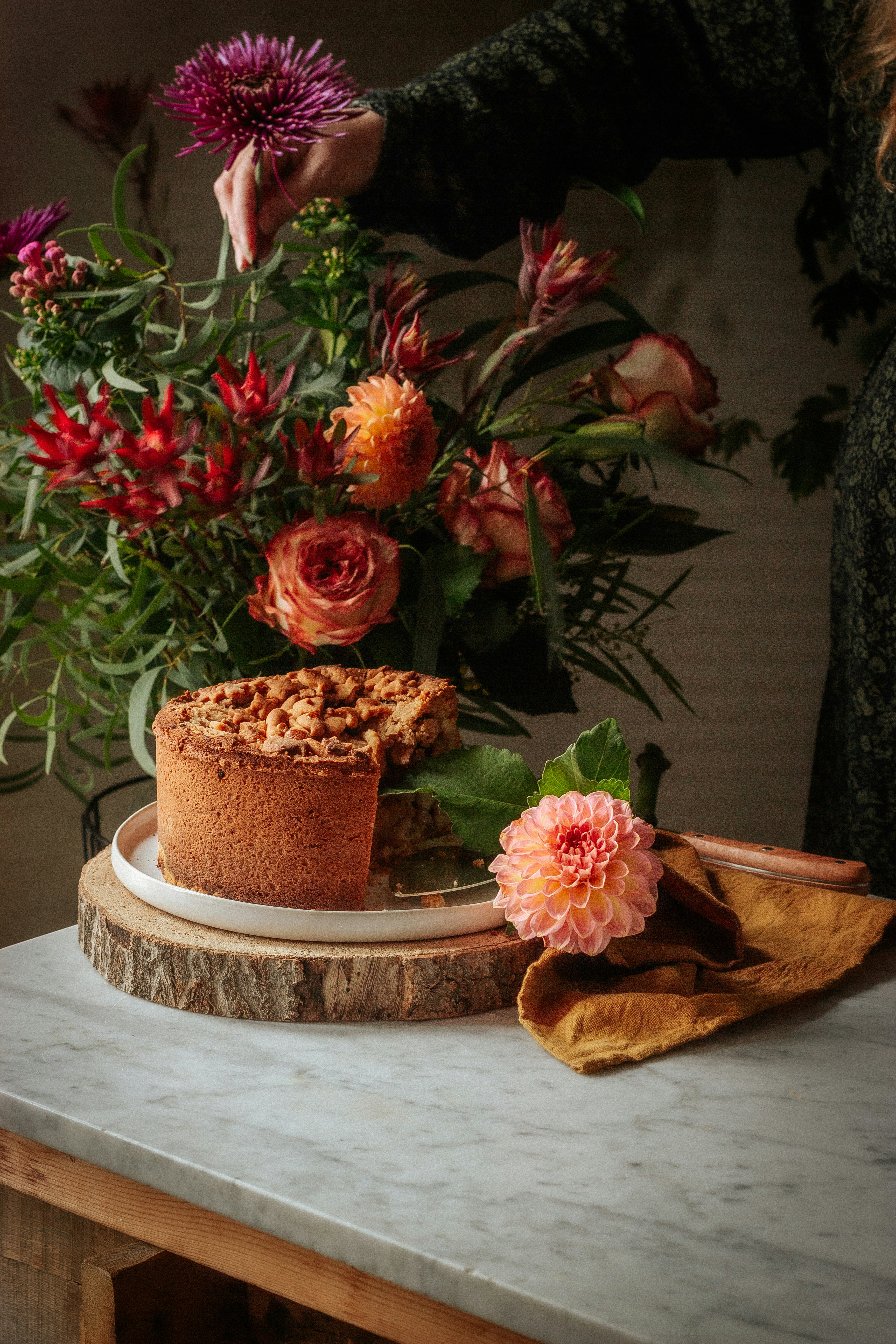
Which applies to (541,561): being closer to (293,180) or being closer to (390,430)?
(390,430)

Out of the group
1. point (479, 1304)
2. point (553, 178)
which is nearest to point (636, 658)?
point (553, 178)

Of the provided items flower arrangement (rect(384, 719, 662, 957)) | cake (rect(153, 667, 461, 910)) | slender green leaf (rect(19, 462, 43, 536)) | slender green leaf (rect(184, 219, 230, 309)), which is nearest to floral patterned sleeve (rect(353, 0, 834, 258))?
slender green leaf (rect(184, 219, 230, 309))

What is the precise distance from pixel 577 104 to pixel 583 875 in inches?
31.4

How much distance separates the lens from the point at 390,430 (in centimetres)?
72

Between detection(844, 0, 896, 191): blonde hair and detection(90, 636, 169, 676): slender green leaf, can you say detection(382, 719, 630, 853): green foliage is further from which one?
detection(844, 0, 896, 191): blonde hair

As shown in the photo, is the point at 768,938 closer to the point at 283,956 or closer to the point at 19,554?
the point at 283,956

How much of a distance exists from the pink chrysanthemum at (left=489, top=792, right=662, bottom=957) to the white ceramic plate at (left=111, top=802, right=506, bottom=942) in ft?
0.22

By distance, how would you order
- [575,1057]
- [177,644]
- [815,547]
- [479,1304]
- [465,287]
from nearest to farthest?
[479,1304], [575,1057], [177,644], [465,287], [815,547]

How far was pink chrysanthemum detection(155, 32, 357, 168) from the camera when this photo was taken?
0.74 m

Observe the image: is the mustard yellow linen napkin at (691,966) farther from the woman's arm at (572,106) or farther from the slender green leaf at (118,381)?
the woman's arm at (572,106)

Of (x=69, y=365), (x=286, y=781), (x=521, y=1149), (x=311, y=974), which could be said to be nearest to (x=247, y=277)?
(x=69, y=365)

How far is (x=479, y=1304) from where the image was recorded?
0.41m

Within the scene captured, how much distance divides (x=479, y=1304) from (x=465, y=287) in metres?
0.83

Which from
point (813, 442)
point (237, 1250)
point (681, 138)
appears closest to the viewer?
point (237, 1250)
